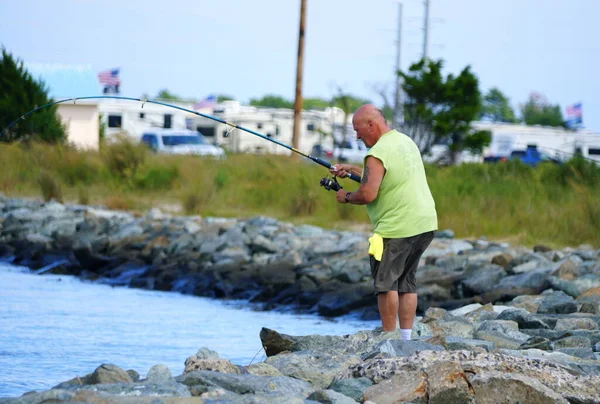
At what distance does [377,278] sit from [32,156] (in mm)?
16244

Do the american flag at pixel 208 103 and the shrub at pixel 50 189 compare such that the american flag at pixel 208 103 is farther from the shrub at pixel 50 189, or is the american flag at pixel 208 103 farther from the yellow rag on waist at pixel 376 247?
the yellow rag on waist at pixel 376 247

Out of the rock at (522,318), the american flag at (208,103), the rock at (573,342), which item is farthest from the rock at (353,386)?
the american flag at (208,103)

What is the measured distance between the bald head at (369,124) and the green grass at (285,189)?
8430mm

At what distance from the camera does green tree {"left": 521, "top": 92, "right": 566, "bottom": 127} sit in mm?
77812

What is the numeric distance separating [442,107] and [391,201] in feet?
61.0

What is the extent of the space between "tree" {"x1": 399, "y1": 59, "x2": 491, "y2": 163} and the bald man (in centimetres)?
1757

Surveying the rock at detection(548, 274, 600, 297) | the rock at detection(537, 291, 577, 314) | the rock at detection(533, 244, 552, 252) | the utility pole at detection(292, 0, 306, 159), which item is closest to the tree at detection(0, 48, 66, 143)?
the utility pole at detection(292, 0, 306, 159)

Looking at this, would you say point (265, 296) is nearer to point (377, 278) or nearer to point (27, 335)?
point (27, 335)

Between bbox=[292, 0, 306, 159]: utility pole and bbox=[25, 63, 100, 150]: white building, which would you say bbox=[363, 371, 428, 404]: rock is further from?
bbox=[25, 63, 100, 150]: white building

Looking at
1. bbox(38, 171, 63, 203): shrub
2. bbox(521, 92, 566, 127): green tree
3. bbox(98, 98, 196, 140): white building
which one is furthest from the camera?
bbox(521, 92, 566, 127): green tree

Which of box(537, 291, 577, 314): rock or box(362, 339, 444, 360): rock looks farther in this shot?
box(537, 291, 577, 314): rock

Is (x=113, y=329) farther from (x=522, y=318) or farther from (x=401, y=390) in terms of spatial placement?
(x=401, y=390)

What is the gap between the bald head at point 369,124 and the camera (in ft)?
19.3

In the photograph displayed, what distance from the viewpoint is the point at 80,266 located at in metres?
14.3
